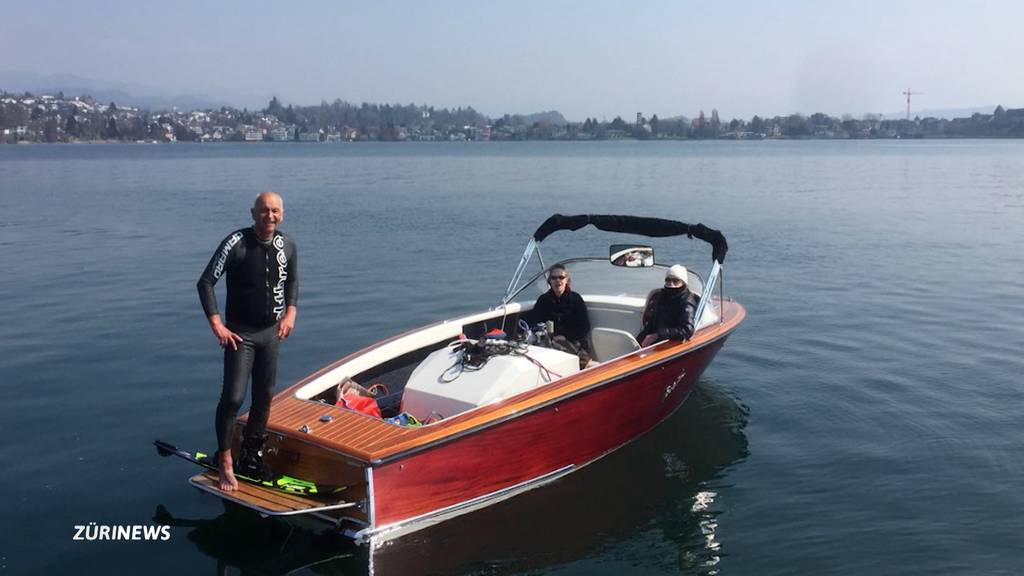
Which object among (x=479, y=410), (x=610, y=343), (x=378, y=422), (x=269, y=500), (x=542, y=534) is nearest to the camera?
(x=269, y=500)

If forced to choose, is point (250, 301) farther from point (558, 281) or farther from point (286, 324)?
point (558, 281)

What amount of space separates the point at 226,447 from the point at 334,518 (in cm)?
95

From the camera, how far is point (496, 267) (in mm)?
19266

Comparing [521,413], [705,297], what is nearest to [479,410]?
[521,413]

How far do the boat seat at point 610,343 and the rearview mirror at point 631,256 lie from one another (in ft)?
3.79

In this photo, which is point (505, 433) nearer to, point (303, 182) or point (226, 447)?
point (226, 447)

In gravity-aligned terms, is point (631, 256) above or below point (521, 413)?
above

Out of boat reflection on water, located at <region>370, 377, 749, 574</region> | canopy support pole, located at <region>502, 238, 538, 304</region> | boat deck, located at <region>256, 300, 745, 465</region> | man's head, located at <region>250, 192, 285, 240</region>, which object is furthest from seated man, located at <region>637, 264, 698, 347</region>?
man's head, located at <region>250, 192, 285, 240</region>

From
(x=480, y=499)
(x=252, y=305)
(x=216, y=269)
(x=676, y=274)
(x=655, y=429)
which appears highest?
(x=216, y=269)

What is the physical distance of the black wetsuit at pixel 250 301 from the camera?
20.3 ft

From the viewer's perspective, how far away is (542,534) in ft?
23.3

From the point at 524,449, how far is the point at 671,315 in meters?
2.44

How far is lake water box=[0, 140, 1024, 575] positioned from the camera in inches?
268

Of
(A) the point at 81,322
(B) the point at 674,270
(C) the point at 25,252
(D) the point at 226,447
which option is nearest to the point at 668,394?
(B) the point at 674,270
